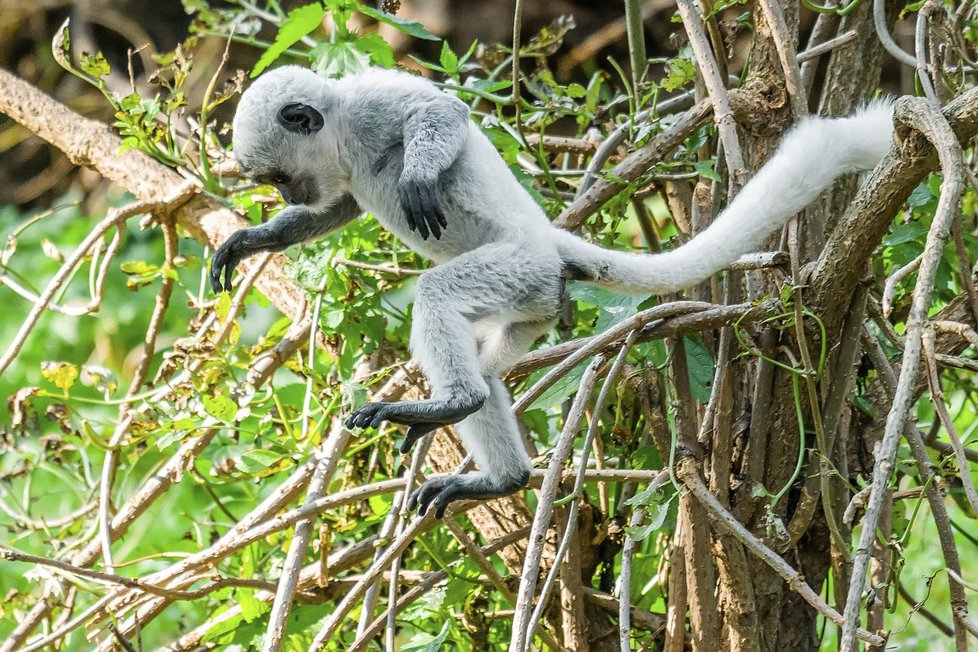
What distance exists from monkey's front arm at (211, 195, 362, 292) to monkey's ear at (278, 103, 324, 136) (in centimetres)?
26

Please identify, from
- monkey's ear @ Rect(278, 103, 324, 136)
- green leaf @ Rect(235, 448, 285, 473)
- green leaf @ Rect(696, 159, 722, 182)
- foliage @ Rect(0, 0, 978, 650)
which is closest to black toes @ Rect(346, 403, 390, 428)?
foliage @ Rect(0, 0, 978, 650)

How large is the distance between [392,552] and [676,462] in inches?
26.4

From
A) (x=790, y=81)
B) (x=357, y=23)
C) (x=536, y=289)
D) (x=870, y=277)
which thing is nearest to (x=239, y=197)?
(x=536, y=289)

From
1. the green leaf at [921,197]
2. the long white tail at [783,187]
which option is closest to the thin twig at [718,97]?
the long white tail at [783,187]

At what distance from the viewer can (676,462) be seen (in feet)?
7.68

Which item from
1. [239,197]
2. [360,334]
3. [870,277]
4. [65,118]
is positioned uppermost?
[65,118]

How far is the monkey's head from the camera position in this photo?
2561 mm

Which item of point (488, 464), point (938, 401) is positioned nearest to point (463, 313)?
point (488, 464)

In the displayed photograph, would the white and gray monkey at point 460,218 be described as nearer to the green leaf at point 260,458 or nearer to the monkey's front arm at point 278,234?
the monkey's front arm at point 278,234

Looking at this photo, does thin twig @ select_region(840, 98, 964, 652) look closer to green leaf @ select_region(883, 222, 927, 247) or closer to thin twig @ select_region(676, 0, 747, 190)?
thin twig @ select_region(676, 0, 747, 190)

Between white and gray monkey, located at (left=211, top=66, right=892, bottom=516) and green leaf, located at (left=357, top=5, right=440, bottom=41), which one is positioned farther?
green leaf, located at (left=357, top=5, right=440, bottom=41)

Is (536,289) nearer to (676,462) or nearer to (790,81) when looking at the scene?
(676,462)

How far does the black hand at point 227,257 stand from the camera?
2.72 m

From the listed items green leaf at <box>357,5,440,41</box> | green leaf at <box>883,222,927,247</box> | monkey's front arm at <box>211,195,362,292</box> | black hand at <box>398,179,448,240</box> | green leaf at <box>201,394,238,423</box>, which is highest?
green leaf at <box>357,5,440,41</box>
